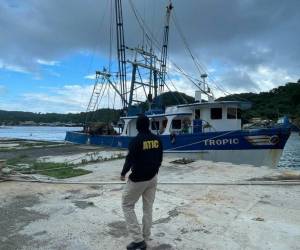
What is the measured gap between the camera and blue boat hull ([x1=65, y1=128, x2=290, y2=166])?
620 inches

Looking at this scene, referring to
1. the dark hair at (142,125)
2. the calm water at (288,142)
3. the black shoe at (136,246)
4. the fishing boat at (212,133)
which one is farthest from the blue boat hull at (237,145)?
the black shoe at (136,246)

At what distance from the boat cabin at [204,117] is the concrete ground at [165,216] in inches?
346

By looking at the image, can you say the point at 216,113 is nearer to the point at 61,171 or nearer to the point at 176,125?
the point at 176,125

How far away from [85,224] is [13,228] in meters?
1.01

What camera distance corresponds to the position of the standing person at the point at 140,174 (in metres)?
4.47

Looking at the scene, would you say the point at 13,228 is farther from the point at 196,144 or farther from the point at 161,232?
the point at 196,144

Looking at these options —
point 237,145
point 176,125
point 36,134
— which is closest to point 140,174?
point 237,145

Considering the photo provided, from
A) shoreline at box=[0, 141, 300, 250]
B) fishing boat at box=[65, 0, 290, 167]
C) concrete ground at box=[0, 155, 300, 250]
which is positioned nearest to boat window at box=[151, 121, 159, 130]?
fishing boat at box=[65, 0, 290, 167]

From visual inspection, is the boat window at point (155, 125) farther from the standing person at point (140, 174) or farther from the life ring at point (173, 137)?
the standing person at point (140, 174)

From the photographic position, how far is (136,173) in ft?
14.7

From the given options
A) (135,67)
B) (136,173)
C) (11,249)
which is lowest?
(11,249)

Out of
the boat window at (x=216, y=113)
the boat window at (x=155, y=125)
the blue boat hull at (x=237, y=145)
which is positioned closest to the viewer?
the blue boat hull at (x=237, y=145)

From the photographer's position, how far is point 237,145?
52.5 feet

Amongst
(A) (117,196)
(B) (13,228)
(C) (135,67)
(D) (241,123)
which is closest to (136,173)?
(B) (13,228)
